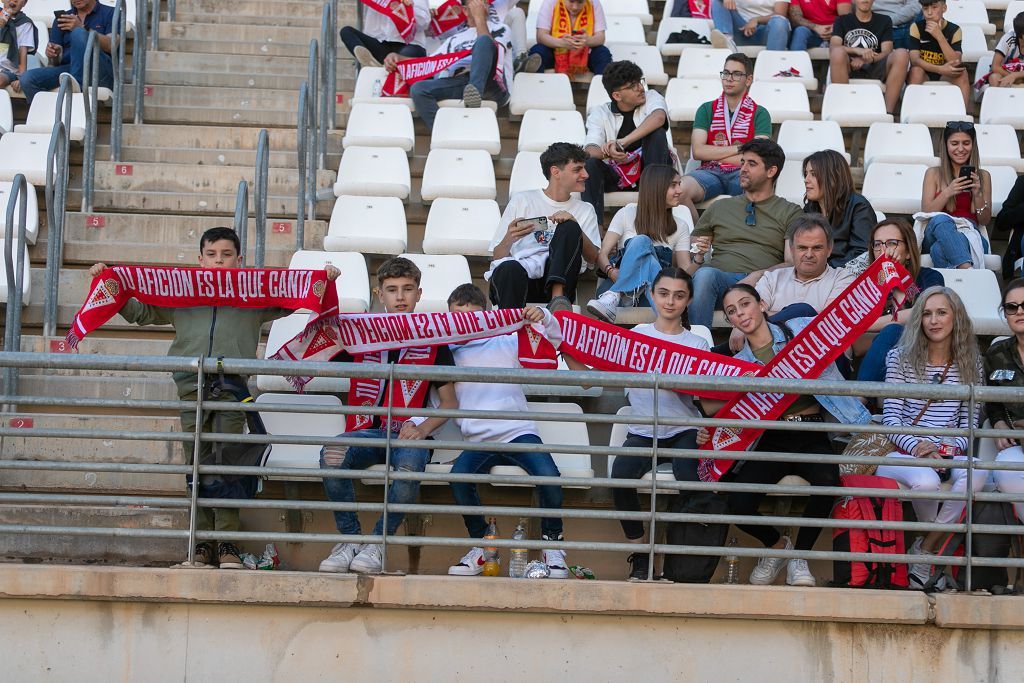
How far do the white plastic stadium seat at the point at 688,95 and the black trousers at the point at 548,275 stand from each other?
8.47 ft

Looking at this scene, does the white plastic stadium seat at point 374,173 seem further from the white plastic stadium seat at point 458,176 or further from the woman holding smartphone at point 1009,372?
the woman holding smartphone at point 1009,372

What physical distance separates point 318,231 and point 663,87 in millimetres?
3347

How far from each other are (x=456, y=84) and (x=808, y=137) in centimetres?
245

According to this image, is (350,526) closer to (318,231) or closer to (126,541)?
(126,541)

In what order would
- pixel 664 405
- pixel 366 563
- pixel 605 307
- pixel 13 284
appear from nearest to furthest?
pixel 366 563 < pixel 664 405 < pixel 13 284 < pixel 605 307

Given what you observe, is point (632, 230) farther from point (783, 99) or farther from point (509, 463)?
point (783, 99)

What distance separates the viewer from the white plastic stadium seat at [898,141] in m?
9.15

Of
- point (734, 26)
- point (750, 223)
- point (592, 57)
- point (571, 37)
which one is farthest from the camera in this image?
point (734, 26)

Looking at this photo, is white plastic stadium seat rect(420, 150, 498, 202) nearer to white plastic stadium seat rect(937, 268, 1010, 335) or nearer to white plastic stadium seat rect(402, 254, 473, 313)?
white plastic stadium seat rect(402, 254, 473, 313)

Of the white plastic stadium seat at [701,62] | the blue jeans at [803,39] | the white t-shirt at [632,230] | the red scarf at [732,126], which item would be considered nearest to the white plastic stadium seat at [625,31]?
the white plastic stadium seat at [701,62]

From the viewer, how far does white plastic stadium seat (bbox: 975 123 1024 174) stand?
8984 millimetres

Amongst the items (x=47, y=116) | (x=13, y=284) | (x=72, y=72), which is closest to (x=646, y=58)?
(x=72, y=72)

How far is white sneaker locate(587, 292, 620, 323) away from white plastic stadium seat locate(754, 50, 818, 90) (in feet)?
12.5

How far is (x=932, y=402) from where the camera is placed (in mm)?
5977
